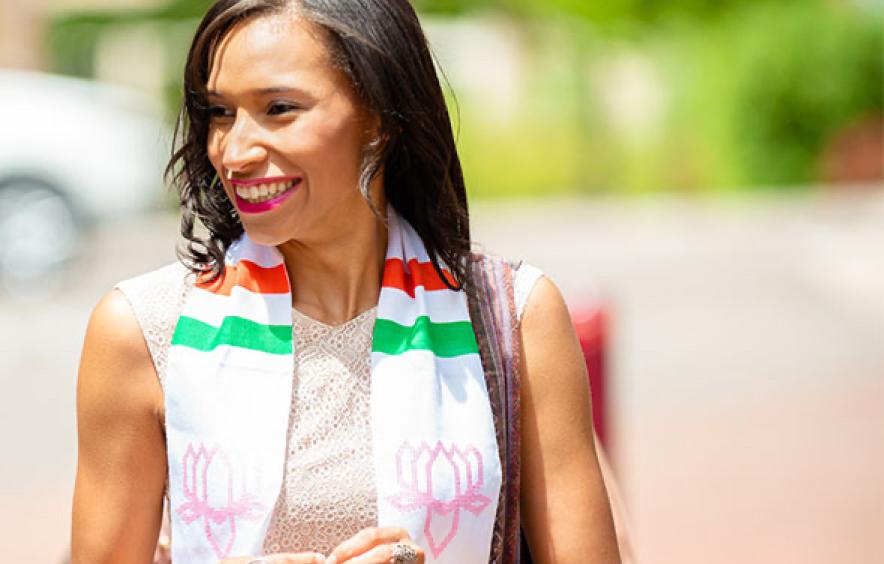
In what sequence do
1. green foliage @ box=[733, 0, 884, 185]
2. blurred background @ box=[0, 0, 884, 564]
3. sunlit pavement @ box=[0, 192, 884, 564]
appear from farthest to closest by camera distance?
green foliage @ box=[733, 0, 884, 185]
blurred background @ box=[0, 0, 884, 564]
sunlit pavement @ box=[0, 192, 884, 564]

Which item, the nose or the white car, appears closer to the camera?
the nose

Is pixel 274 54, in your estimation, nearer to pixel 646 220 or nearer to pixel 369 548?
pixel 369 548

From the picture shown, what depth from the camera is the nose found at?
83.0 inches

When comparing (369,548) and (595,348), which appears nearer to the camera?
(369,548)

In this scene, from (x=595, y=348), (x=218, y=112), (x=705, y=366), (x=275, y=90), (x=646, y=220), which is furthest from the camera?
(x=646, y=220)

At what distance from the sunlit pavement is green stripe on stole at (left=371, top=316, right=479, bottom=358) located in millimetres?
2206

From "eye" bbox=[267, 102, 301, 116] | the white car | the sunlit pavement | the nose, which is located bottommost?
the sunlit pavement

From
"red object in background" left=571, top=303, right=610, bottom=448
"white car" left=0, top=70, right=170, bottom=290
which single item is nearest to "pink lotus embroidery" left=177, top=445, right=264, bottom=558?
"red object in background" left=571, top=303, right=610, bottom=448

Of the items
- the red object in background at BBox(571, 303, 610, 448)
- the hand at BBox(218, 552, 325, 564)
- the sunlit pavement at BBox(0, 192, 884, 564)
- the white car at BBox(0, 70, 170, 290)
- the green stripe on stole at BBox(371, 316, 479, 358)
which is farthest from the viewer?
the white car at BBox(0, 70, 170, 290)

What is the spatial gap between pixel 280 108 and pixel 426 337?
0.39 meters

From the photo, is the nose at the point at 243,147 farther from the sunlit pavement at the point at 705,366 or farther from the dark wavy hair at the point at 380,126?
the sunlit pavement at the point at 705,366

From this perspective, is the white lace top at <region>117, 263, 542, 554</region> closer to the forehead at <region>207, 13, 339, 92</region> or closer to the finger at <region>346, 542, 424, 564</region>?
the finger at <region>346, 542, 424, 564</region>

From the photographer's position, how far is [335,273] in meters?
2.26

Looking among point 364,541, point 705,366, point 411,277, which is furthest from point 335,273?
point 705,366
